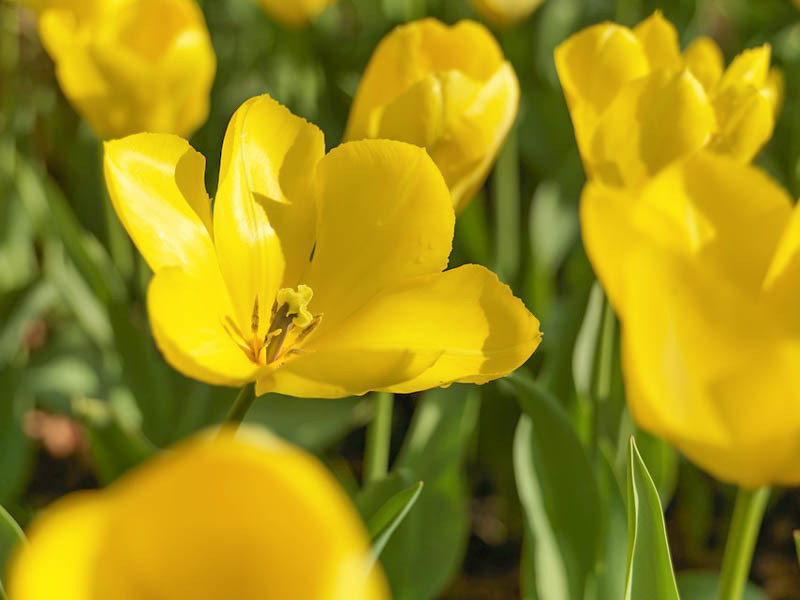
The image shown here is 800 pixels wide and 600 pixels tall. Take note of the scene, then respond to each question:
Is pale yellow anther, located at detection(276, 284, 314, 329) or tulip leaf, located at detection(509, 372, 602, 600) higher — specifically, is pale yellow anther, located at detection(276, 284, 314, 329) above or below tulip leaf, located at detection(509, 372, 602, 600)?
above

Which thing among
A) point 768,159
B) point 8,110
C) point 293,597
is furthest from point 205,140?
point 293,597

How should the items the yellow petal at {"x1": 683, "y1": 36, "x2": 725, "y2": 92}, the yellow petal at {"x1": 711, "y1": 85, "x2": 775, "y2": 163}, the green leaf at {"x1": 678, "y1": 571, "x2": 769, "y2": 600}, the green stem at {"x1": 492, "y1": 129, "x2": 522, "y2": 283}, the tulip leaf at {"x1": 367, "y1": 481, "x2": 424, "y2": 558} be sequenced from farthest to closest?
the green stem at {"x1": 492, "y1": 129, "x2": 522, "y2": 283}
the green leaf at {"x1": 678, "y1": 571, "x2": 769, "y2": 600}
the yellow petal at {"x1": 683, "y1": 36, "x2": 725, "y2": 92}
the yellow petal at {"x1": 711, "y1": 85, "x2": 775, "y2": 163}
the tulip leaf at {"x1": 367, "y1": 481, "x2": 424, "y2": 558}

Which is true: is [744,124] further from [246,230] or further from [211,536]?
[211,536]

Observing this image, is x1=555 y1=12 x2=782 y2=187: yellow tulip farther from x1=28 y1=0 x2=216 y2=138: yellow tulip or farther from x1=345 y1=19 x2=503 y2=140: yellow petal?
x1=28 y1=0 x2=216 y2=138: yellow tulip

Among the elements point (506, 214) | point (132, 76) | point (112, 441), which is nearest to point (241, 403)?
point (112, 441)

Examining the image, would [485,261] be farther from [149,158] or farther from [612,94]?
[149,158]

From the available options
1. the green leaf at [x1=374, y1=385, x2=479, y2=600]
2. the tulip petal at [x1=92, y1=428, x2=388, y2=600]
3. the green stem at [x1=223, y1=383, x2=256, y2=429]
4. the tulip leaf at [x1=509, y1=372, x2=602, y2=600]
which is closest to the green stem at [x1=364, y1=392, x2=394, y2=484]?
the green leaf at [x1=374, y1=385, x2=479, y2=600]

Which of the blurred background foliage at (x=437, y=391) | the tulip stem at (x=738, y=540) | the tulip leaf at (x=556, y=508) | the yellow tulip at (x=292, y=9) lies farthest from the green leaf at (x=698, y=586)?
the yellow tulip at (x=292, y=9)
